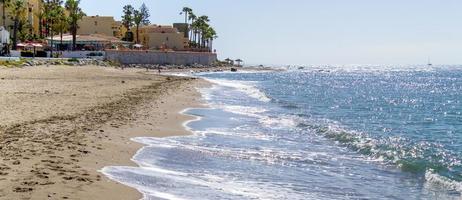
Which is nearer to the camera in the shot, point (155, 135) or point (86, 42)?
point (155, 135)

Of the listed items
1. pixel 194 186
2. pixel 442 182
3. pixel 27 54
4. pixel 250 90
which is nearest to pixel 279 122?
pixel 442 182

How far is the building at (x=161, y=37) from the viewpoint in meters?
120

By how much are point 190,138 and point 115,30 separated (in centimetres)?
10905

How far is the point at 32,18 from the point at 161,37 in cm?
3255

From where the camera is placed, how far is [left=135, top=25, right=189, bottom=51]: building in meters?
120

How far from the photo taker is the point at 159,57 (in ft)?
341

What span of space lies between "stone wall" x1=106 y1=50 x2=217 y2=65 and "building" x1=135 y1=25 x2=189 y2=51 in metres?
5.11

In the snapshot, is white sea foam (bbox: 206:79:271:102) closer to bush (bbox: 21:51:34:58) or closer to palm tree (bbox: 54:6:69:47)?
bush (bbox: 21:51:34:58)

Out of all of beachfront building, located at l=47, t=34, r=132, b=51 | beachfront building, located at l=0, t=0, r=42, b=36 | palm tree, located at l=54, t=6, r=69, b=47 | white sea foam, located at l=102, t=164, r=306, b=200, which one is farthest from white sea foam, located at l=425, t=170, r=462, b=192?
beachfront building, located at l=47, t=34, r=132, b=51

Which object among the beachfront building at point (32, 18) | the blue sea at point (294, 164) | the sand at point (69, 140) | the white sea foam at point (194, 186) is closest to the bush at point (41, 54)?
the beachfront building at point (32, 18)

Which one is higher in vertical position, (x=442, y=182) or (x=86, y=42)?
(x=86, y=42)

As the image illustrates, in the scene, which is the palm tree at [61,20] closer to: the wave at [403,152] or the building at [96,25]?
the building at [96,25]

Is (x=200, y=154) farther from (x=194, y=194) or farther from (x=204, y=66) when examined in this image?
(x=204, y=66)

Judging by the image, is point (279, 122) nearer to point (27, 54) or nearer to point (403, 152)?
point (403, 152)
